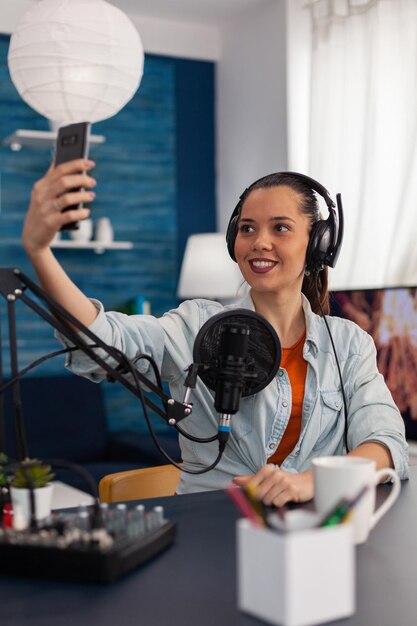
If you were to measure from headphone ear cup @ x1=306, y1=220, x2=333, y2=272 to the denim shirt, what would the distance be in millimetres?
139

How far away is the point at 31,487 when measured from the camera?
917 mm

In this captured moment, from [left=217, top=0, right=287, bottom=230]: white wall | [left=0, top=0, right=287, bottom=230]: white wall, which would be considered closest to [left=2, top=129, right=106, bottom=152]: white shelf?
[left=0, top=0, right=287, bottom=230]: white wall

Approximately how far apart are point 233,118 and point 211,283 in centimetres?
110

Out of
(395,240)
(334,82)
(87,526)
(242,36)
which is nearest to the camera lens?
(87,526)

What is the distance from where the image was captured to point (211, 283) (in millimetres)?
4023

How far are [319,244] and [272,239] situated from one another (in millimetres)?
99

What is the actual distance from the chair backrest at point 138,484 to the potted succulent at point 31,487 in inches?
28.1

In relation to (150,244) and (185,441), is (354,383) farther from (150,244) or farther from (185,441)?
(150,244)

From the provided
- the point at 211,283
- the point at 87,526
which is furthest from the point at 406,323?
the point at 87,526

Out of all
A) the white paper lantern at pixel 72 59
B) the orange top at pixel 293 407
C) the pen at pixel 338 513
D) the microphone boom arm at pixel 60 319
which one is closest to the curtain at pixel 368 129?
the white paper lantern at pixel 72 59

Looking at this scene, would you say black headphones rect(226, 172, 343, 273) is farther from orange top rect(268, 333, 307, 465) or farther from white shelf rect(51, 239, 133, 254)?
white shelf rect(51, 239, 133, 254)

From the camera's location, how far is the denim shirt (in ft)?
4.76

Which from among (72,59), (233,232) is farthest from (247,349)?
(72,59)

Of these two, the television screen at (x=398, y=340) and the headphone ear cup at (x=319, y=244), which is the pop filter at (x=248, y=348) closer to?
the headphone ear cup at (x=319, y=244)
